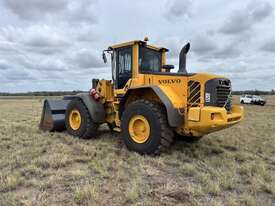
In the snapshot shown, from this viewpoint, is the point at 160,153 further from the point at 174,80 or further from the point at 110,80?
the point at 110,80

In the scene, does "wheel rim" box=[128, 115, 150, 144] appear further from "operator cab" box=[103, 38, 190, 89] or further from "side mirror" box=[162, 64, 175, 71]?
"side mirror" box=[162, 64, 175, 71]

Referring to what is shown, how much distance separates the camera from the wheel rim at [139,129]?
6496mm

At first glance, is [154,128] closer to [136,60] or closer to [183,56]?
[136,60]

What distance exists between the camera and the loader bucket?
9.30 meters

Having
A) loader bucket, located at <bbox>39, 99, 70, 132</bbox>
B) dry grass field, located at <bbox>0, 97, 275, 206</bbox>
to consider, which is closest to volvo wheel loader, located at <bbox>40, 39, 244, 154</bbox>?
dry grass field, located at <bbox>0, 97, 275, 206</bbox>

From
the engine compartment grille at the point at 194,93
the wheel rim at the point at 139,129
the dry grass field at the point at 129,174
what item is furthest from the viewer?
the wheel rim at the point at 139,129

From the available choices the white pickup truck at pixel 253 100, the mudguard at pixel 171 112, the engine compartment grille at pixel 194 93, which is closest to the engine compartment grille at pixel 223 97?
the engine compartment grille at pixel 194 93

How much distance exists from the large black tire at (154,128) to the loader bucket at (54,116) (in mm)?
3476

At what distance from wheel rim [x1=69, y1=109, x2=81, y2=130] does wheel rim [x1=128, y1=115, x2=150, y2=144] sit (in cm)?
232

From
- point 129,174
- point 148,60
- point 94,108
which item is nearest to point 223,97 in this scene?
point 148,60

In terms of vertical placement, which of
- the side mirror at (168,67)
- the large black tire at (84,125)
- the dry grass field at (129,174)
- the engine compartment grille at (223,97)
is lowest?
the dry grass field at (129,174)

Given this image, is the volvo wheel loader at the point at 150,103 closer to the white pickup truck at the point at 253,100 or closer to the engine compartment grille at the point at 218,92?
the engine compartment grille at the point at 218,92

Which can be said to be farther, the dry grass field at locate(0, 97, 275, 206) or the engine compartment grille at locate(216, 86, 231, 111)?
the engine compartment grille at locate(216, 86, 231, 111)

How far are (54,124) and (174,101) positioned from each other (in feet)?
15.2
